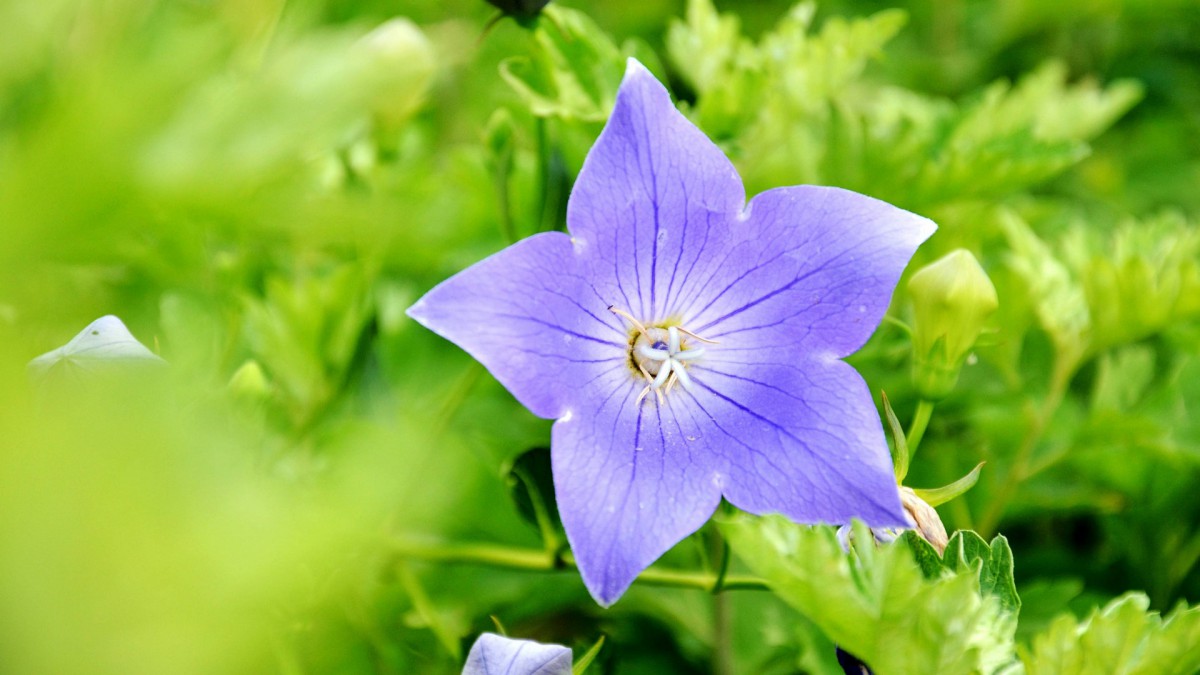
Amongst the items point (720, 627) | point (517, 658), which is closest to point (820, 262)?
point (517, 658)

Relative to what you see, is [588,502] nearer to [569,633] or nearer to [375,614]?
[375,614]

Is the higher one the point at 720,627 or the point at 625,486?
the point at 625,486

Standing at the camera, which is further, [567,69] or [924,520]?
[567,69]

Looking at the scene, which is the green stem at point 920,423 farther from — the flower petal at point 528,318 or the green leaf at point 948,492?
the flower petal at point 528,318

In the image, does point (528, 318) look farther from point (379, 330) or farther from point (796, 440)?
point (379, 330)

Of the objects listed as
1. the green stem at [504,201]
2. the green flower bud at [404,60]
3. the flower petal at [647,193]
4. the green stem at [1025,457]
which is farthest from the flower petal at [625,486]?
the green stem at [1025,457]

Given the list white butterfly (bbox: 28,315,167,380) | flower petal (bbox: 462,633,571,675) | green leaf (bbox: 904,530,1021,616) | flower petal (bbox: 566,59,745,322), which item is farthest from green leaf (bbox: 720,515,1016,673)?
white butterfly (bbox: 28,315,167,380)

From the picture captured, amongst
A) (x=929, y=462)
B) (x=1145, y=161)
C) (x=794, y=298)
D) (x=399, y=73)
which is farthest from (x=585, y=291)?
(x=1145, y=161)
